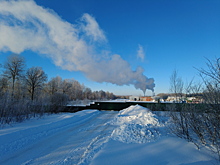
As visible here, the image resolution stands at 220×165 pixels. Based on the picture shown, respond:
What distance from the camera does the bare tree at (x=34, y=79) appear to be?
3162cm

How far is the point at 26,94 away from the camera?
30.8 meters

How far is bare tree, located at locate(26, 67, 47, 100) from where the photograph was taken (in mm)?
31619

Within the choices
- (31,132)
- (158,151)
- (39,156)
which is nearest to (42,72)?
(31,132)

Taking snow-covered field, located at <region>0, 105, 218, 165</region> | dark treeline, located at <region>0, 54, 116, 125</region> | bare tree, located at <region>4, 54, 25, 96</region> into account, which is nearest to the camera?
snow-covered field, located at <region>0, 105, 218, 165</region>

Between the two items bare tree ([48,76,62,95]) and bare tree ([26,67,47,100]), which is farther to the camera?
bare tree ([48,76,62,95])

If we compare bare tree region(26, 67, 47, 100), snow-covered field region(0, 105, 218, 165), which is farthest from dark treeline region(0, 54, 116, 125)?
snow-covered field region(0, 105, 218, 165)

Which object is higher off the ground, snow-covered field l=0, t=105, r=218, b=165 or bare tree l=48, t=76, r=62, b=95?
bare tree l=48, t=76, r=62, b=95

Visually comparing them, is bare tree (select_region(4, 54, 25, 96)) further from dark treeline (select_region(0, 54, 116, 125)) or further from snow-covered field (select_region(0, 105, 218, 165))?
snow-covered field (select_region(0, 105, 218, 165))

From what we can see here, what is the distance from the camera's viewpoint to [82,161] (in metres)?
3.53

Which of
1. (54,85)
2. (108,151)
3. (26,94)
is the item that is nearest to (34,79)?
(26,94)

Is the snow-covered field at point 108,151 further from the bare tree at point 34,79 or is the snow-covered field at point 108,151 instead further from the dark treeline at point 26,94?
the bare tree at point 34,79

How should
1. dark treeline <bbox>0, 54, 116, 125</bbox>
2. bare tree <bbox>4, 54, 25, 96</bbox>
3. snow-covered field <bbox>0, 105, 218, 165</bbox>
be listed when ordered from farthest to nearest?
bare tree <bbox>4, 54, 25, 96</bbox> → dark treeline <bbox>0, 54, 116, 125</bbox> → snow-covered field <bbox>0, 105, 218, 165</bbox>

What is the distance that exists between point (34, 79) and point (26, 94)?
4.49 metres

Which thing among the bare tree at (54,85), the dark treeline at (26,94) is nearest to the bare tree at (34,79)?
the dark treeline at (26,94)
